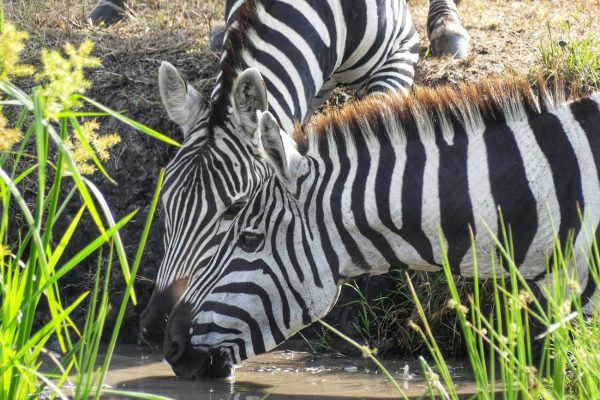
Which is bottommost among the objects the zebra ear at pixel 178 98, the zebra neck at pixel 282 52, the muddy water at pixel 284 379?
the muddy water at pixel 284 379

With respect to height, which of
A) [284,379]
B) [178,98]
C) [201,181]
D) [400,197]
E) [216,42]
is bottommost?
[284,379]

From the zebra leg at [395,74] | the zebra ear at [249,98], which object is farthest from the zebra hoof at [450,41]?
the zebra ear at [249,98]

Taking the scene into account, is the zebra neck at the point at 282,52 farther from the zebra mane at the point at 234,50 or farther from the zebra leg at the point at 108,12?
the zebra leg at the point at 108,12

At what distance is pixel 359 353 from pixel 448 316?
0.65m

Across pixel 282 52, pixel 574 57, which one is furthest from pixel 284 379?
pixel 574 57

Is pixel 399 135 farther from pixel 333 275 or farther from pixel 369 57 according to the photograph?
pixel 369 57

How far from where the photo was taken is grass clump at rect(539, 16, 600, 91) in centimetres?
713

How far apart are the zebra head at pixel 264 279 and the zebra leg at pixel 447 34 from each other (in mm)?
4047

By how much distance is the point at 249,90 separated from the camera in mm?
5859

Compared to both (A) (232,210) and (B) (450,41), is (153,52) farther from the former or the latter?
(A) (232,210)

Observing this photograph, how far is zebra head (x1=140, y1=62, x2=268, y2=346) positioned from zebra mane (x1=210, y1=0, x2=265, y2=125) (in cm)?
5

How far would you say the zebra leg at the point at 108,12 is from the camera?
948 cm

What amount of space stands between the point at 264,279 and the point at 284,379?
1.53 meters

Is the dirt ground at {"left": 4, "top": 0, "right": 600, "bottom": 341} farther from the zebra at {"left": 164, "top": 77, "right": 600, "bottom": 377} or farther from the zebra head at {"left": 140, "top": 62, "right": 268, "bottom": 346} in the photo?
the zebra at {"left": 164, "top": 77, "right": 600, "bottom": 377}
